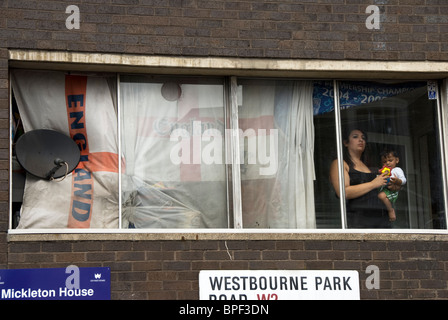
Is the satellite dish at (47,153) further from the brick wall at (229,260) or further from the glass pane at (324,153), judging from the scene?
the glass pane at (324,153)

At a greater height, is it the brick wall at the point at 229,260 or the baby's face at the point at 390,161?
the baby's face at the point at 390,161

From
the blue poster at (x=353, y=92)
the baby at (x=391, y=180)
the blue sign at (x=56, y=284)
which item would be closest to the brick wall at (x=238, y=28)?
the blue poster at (x=353, y=92)

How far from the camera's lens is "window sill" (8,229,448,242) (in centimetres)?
804

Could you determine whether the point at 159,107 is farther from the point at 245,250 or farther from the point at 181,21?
the point at 245,250

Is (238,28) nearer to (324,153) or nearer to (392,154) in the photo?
(324,153)

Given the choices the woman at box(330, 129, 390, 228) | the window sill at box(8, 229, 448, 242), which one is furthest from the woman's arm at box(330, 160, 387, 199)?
the window sill at box(8, 229, 448, 242)

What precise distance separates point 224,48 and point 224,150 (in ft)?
3.50

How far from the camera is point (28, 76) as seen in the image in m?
8.50

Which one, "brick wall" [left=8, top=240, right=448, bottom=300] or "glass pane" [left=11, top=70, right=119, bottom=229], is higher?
"glass pane" [left=11, top=70, right=119, bottom=229]

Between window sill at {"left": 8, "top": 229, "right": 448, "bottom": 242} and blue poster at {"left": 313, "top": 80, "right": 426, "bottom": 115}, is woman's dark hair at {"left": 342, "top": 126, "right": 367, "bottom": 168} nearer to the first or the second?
blue poster at {"left": 313, "top": 80, "right": 426, "bottom": 115}

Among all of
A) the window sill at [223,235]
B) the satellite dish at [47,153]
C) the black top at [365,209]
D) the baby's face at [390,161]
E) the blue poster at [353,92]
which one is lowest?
the window sill at [223,235]

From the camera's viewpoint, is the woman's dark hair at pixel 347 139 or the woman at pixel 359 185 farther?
the woman's dark hair at pixel 347 139

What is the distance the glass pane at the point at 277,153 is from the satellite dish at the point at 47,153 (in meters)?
1.79

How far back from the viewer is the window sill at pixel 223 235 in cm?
804
